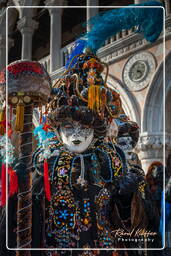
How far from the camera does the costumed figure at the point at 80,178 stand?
10.1 ft

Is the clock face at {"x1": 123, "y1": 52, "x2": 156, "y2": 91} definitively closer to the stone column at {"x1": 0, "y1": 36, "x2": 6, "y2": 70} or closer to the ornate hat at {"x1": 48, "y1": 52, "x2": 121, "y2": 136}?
the ornate hat at {"x1": 48, "y1": 52, "x2": 121, "y2": 136}

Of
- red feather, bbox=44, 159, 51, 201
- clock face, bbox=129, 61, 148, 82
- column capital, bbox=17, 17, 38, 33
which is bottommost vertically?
red feather, bbox=44, 159, 51, 201

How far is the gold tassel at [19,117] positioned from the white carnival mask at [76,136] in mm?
488

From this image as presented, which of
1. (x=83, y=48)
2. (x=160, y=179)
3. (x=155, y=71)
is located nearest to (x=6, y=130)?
(x=83, y=48)

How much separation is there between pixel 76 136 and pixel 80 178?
1.01ft

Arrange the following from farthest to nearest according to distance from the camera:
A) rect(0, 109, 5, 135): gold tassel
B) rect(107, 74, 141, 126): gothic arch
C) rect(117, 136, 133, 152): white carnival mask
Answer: rect(107, 74, 141, 126): gothic arch, rect(117, 136, 133, 152): white carnival mask, rect(0, 109, 5, 135): gold tassel

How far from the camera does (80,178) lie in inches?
126

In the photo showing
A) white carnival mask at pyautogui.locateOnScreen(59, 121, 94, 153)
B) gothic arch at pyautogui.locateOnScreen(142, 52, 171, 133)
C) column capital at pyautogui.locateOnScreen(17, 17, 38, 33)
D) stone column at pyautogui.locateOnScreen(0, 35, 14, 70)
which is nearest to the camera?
white carnival mask at pyautogui.locateOnScreen(59, 121, 94, 153)

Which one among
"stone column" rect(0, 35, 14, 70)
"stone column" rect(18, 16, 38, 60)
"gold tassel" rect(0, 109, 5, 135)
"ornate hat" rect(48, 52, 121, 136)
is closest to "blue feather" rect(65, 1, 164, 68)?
"ornate hat" rect(48, 52, 121, 136)

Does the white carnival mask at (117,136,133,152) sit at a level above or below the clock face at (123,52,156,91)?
below

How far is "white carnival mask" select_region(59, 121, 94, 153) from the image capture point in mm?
3289

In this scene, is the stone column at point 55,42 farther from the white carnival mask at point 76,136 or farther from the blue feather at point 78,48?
the white carnival mask at point 76,136

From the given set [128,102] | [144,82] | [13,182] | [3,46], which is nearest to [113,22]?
[13,182]

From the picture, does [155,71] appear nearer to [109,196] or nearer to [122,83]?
[122,83]
